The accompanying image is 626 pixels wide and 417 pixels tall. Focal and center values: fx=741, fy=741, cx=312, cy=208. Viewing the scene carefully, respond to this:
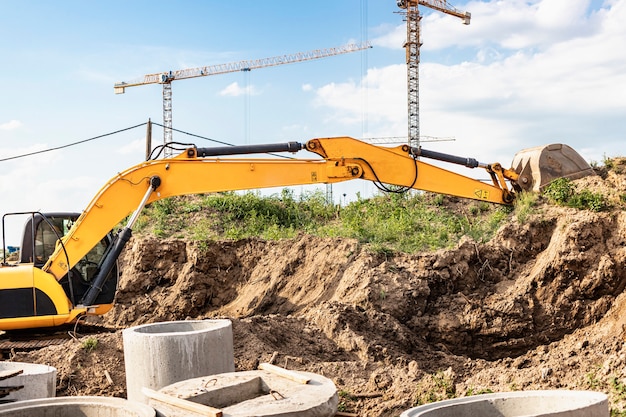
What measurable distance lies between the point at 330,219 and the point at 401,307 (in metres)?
7.44

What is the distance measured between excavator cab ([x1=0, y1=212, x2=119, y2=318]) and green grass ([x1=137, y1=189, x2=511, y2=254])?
5.03 metres

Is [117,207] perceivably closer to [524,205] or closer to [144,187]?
[144,187]

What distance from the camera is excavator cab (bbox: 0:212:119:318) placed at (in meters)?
11.6

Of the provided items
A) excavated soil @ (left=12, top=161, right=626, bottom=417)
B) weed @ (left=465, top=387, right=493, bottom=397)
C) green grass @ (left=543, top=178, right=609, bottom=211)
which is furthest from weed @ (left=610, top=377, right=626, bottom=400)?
green grass @ (left=543, top=178, right=609, bottom=211)

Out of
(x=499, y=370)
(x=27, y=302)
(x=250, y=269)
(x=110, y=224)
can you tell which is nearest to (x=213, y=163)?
(x=110, y=224)

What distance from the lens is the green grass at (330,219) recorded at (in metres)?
15.3

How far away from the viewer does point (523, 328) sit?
12836mm

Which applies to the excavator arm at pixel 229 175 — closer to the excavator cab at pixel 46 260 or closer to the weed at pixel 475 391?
the excavator cab at pixel 46 260

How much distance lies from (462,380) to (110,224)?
243 inches

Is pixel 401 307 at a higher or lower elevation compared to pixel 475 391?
higher

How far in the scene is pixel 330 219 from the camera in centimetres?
1994

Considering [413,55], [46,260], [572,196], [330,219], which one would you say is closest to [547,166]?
[572,196]

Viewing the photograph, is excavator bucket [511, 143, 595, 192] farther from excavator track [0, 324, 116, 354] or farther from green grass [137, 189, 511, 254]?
excavator track [0, 324, 116, 354]

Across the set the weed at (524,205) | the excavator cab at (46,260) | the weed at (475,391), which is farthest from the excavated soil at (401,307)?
the excavator cab at (46,260)
